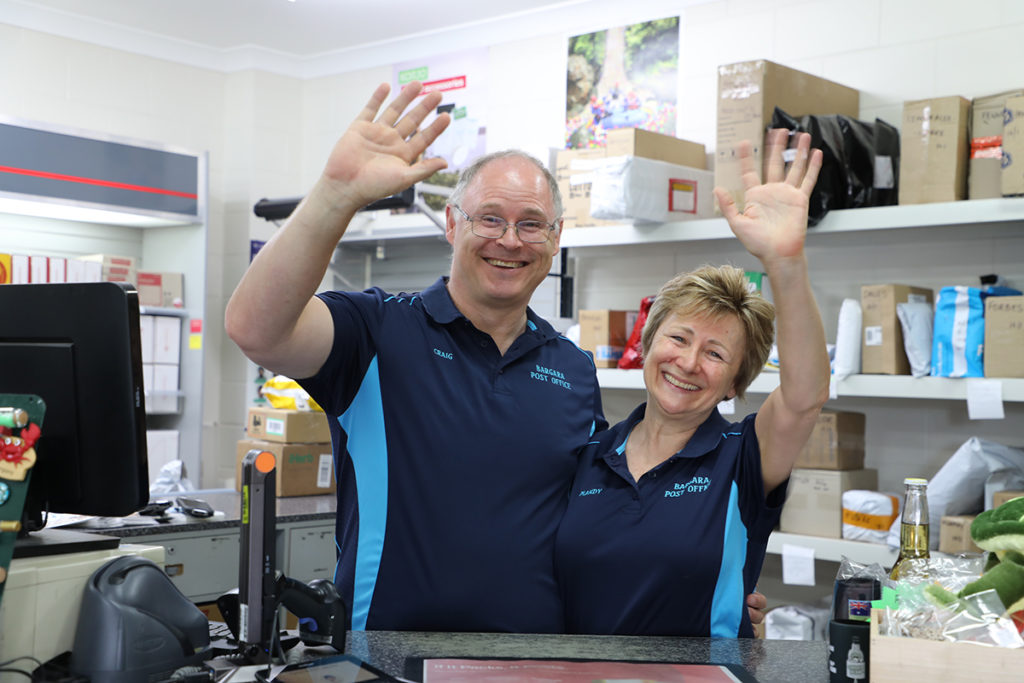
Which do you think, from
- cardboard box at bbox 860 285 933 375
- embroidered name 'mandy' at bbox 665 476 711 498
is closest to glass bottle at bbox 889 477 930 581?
embroidered name 'mandy' at bbox 665 476 711 498

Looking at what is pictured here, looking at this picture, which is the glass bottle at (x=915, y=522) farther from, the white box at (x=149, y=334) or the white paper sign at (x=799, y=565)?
the white box at (x=149, y=334)

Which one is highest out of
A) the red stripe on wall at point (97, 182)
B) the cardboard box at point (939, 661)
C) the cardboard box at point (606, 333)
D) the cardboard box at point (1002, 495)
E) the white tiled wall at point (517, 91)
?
the white tiled wall at point (517, 91)

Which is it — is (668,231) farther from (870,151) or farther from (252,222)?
(252,222)

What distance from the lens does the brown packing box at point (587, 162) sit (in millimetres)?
3861

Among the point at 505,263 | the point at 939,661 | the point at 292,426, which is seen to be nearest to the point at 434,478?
the point at 505,263

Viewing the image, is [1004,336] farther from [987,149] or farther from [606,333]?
[606,333]

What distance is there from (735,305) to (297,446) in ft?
8.39

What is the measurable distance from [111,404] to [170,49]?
5.07 meters

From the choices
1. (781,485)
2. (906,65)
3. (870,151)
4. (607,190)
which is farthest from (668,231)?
(781,485)

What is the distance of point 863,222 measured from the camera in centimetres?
332

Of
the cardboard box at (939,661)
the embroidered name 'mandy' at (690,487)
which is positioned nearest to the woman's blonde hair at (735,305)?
the embroidered name 'mandy' at (690,487)

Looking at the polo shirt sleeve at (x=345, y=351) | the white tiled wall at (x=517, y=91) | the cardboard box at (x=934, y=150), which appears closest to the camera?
the polo shirt sleeve at (x=345, y=351)

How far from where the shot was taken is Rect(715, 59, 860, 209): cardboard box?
3418mm

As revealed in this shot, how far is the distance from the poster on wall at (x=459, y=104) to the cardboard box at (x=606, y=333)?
1757 mm
